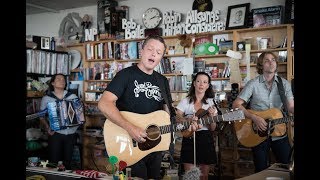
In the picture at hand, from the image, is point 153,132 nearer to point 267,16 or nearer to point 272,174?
point 272,174

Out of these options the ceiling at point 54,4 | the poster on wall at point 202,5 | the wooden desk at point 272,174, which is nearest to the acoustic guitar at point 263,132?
the wooden desk at point 272,174

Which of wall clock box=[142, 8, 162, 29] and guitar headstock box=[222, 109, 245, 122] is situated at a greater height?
wall clock box=[142, 8, 162, 29]

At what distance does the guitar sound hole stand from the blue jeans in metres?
1.25

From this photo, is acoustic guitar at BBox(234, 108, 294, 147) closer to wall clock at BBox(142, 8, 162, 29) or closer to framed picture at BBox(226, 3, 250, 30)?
framed picture at BBox(226, 3, 250, 30)

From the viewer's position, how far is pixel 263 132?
3.52 m

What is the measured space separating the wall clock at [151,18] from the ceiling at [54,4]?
1.14 m

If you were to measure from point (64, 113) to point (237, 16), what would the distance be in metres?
2.88

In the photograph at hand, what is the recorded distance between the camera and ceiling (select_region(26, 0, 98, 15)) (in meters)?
6.38

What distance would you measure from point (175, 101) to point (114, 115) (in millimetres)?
3016

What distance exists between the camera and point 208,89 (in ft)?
12.6

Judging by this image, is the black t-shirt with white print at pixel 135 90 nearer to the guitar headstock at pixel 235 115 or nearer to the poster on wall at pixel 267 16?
the guitar headstock at pixel 235 115

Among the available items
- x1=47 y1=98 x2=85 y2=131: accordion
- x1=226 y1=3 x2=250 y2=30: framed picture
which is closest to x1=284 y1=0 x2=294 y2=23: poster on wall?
x1=226 y1=3 x2=250 y2=30: framed picture
